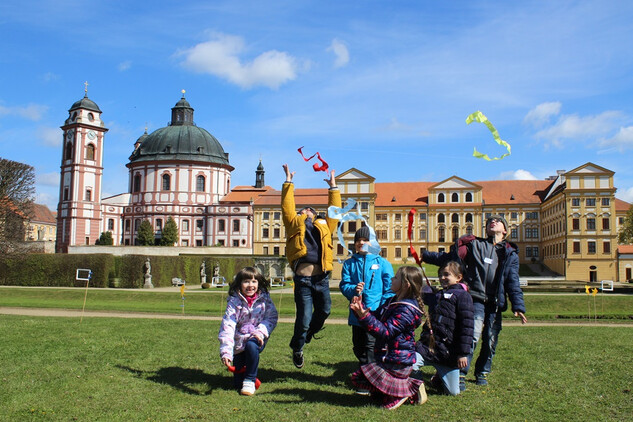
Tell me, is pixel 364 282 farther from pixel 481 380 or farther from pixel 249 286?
pixel 481 380

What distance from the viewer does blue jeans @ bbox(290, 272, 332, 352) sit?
6.37 metres

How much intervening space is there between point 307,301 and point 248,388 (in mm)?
1265

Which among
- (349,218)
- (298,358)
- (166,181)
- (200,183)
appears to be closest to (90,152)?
(166,181)

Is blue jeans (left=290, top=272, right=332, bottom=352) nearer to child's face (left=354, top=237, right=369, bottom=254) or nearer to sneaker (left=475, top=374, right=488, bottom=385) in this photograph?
child's face (left=354, top=237, right=369, bottom=254)

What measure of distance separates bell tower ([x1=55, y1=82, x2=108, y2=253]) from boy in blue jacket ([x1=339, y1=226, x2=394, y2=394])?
70980 millimetres

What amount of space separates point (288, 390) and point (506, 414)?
82.6 inches

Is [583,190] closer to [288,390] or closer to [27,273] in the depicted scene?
[27,273]

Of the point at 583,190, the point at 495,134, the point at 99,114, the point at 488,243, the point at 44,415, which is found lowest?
the point at 44,415

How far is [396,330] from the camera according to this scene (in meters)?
5.32

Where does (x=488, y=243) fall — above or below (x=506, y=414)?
above

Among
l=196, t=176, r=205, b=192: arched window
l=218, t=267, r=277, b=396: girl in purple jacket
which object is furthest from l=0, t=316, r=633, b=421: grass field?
l=196, t=176, r=205, b=192: arched window

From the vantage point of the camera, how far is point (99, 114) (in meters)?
74.8

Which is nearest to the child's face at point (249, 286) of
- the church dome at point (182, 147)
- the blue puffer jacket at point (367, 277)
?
the blue puffer jacket at point (367, 277)

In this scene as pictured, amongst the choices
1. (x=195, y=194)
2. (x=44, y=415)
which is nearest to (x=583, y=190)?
(x=195, y=194)
